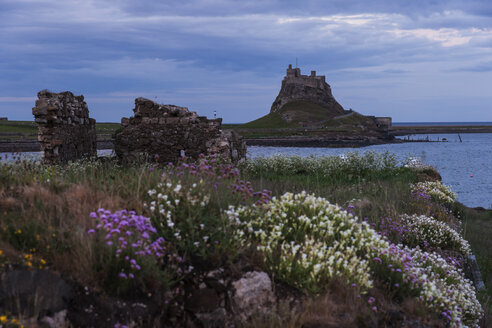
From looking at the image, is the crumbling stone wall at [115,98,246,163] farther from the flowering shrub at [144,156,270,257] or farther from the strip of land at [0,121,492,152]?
the strip of land at [0,121,492,152]

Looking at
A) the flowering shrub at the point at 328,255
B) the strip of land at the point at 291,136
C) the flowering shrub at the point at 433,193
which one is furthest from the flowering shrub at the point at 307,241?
the strip of land at the point at 291,136

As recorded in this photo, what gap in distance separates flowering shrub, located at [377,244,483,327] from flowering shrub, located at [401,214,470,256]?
98.8 inches

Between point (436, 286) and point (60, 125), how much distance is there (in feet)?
44.4

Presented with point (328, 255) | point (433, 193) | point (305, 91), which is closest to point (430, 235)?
point (433, 193)

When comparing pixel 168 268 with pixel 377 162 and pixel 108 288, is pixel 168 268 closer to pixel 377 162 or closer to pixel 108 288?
pixel 108 288

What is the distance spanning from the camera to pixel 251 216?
240 inches

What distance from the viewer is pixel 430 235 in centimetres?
1008

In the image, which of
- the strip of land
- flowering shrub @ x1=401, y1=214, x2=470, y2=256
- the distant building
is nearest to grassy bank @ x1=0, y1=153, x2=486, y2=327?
flowering shrub @ x1=401, y1=214, x2=470, y2=256

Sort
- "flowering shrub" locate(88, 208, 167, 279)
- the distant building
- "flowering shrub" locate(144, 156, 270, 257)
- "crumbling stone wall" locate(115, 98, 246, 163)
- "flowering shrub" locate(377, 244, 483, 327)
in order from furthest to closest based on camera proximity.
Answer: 1. the distant building
2. "crumbling stone wall" locate(115, 98, 246, 163)
3. "flowering shrub" locate(377, 244, 483, 327)
4. "flowering shrub" locate(144, 156, 270, 257)
5. "flowering shrub" locate(88, 208, 167, 279)

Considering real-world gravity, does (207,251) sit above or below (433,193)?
above

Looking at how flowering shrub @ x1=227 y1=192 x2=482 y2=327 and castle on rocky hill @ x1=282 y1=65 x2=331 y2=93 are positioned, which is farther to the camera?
castle on rocky hill @ x1=282 y1=65 x2=331 y2=93

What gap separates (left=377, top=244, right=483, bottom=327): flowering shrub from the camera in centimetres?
562

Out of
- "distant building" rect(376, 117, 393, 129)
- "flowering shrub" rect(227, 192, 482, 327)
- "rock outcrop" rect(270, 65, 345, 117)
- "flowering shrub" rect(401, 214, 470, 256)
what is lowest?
"flowering shrub" rect(401, 214, 470, 256)

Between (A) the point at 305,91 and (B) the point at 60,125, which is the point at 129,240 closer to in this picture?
(B) the point at 60,125
